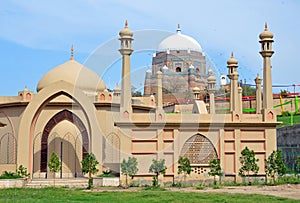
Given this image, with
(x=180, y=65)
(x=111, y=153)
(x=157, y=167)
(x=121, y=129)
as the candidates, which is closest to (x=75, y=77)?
(x=111, y=153)

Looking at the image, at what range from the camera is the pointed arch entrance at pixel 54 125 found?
24328 mm

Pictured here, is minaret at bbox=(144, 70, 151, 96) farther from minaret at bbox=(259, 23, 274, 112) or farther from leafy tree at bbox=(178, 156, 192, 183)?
leafy tree at bbox=(178, 156, 192, 183)

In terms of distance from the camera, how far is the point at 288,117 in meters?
44.6

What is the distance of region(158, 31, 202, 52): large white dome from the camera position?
5453cm

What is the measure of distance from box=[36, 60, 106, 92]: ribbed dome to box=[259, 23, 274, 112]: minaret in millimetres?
9535

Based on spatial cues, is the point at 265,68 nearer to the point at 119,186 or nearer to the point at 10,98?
the point at 119,186

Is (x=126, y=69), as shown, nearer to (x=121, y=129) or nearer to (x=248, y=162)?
(x=121, y=129)

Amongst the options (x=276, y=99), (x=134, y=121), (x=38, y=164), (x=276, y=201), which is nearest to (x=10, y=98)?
(x=38, y=164)

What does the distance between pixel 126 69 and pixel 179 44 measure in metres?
34.1

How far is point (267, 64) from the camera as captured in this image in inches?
872

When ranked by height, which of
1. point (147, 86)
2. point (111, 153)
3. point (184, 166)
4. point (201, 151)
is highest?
point (147, 86)

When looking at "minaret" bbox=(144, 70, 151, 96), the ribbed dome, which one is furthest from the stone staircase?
"minaret" bbox=(144, 70, 151, 96)

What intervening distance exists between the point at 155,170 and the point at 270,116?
5.89 metres

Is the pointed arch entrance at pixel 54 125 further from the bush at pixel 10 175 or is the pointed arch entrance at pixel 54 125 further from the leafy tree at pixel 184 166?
the leafy tree at pixel 184 166
